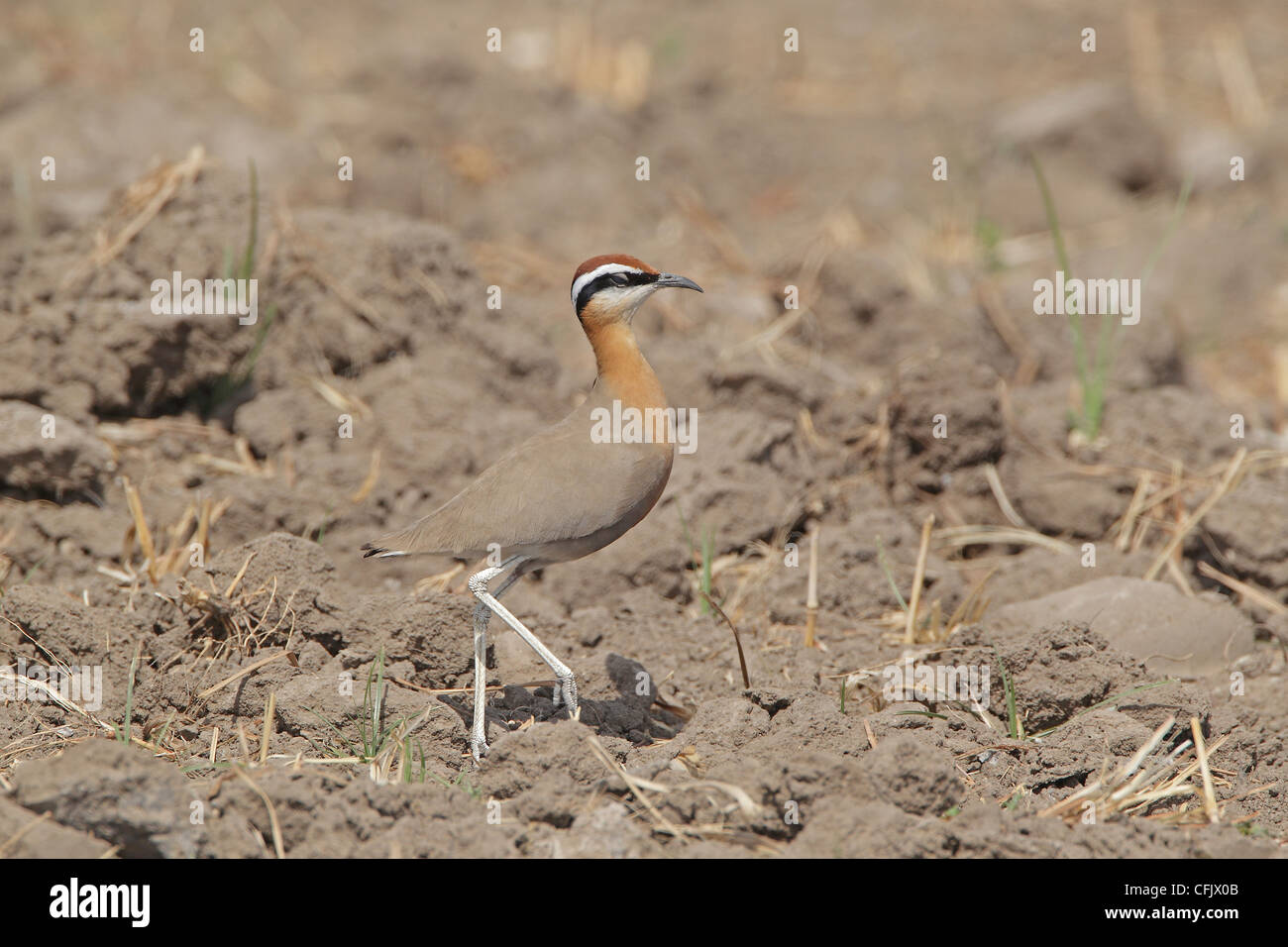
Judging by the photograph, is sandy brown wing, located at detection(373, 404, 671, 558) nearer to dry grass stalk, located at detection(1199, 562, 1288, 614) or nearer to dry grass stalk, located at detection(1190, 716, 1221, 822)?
dry grass stalk, located at detection(1190, 716, 1221, 822)

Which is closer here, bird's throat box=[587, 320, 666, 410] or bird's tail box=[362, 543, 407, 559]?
bird's tail box=[362, 543, 407, 559]

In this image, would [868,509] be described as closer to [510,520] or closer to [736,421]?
[736,421]

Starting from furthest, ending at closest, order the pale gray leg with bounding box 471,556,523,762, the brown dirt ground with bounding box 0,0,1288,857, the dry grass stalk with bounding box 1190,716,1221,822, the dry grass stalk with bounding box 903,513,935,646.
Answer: the dry grass stalk with bounding box 903,513,935,646 < the pale gray leg with bounding box 471,556,523,762 < the dry grass stalk with bounding box 1190,716,1221,822 < the brown dirt ground with bounding box 0,0,1288,857

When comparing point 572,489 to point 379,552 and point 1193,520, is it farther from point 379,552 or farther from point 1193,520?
point 1193,520

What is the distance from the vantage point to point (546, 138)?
11.6 meters

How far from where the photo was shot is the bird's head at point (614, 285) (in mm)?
5445

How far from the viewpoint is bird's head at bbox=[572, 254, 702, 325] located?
545 cm

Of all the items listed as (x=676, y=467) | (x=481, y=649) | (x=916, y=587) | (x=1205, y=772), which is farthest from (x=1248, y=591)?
(x=481, y=649)

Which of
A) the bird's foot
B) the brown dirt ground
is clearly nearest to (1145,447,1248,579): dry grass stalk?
the brown dirt ground

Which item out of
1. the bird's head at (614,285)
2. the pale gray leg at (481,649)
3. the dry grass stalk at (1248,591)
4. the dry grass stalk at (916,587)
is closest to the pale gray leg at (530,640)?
the pale gray leg at (481,649)

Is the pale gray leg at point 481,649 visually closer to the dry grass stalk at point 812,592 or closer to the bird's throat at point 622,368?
the bird's throat at point 622,368

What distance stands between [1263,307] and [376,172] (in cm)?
709

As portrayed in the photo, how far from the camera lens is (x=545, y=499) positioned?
5.12 meters
